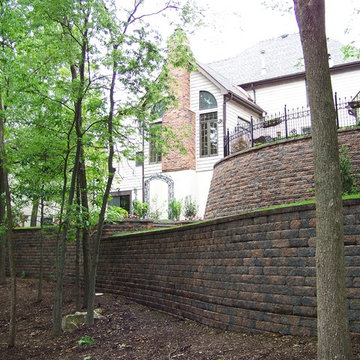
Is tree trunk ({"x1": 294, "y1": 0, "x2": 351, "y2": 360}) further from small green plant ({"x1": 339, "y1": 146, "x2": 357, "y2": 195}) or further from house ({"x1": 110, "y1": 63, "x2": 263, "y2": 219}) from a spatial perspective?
house ({"x1": 110, "y1": 63, "x2": 263, "y2": 219})

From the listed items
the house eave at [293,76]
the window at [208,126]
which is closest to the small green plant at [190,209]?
the window at [208,126]

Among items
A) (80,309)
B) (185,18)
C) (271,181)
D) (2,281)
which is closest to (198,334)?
(80,309)

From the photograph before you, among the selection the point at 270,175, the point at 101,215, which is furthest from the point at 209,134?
the point at 101,215

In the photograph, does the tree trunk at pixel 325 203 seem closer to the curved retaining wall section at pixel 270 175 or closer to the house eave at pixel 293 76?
the curved retaining wall section at pixel 270 175

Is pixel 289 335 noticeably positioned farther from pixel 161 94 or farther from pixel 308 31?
pixel 161 94

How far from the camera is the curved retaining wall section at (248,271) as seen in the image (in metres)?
5.77

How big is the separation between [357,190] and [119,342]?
503 cm

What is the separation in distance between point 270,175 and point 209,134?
9420 mm

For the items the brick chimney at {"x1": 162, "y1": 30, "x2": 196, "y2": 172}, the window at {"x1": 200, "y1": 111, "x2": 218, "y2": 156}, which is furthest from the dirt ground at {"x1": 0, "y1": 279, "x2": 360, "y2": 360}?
the window at {"x1": 200, "y1": 111, "x2": 218, "y2": 156}

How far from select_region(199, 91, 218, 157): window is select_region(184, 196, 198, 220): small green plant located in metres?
2.23

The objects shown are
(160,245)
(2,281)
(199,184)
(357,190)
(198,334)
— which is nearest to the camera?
(198,334)

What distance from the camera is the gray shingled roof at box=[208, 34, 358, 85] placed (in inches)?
867

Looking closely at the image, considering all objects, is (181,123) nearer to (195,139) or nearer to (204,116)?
(195,139)

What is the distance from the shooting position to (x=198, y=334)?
718 centimetres
